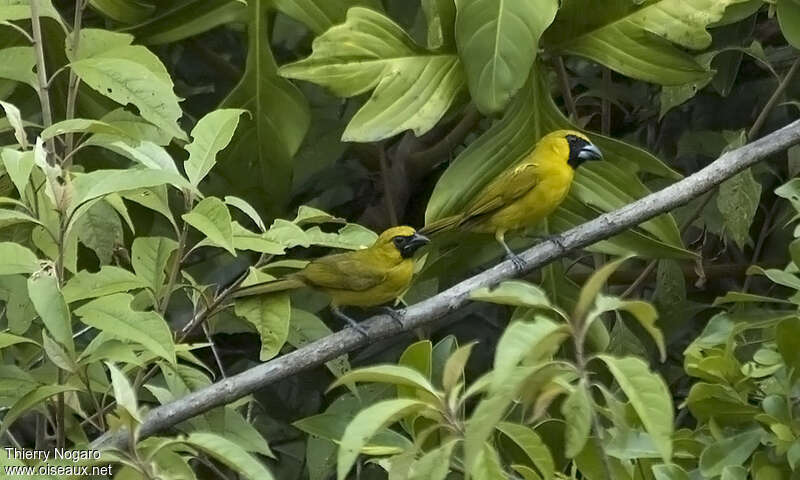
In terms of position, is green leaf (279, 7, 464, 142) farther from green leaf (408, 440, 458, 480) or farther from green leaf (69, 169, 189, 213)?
green leaf (408, 440, 458, 480)

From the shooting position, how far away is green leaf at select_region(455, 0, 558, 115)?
2.45m

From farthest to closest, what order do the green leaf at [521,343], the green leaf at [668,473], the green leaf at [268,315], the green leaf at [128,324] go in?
the green leaf at [268,315] → the green leaf at [128,324] → the green leaf at [668,473] → the green leaf at [521,343]

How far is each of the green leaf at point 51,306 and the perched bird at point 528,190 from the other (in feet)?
4.30

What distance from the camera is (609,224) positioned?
89.9 inches

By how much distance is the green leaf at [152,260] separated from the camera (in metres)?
2.03

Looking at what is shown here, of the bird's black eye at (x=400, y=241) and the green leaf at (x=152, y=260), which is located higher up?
the green leaf at (x=152, y=260)

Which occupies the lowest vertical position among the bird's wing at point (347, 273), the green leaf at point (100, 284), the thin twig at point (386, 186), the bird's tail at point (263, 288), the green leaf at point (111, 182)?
the thin twig at point (386, 186)

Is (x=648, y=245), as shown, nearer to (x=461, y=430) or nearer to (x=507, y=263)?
(x=507, y=263)

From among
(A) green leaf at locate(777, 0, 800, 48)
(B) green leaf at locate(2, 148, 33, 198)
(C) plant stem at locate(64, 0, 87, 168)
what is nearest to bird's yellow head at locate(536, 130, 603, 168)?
(A) green leaf at locate(777, 0, 800, 48)

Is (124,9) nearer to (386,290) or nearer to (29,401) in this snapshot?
(386,290)

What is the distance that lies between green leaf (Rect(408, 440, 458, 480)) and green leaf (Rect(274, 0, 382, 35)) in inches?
66.9

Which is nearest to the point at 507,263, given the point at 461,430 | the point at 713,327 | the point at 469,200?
the point at 713,327

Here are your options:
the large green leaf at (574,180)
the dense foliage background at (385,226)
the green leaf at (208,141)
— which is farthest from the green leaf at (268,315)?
the large green leaf at (574,180)

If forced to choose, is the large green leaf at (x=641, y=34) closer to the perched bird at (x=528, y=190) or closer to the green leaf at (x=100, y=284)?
the perched bird at (x=528, y=190)
